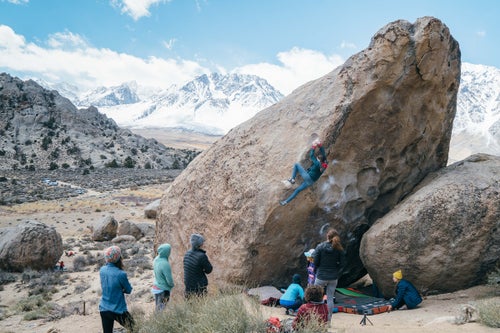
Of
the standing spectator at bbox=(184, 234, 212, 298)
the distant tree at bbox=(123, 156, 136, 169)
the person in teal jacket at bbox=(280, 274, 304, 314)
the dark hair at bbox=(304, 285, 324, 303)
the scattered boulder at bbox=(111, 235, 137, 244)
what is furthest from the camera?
the distant tree at bbox=(123, 156, 136, 169)

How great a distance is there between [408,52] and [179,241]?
708cm

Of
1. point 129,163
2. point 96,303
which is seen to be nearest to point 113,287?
point 96,303

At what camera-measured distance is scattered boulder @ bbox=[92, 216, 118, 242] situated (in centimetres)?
2175

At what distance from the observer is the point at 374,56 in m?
9.65

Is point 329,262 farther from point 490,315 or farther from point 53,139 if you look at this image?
point 53,139

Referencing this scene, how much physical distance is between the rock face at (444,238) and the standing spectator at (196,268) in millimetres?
4168

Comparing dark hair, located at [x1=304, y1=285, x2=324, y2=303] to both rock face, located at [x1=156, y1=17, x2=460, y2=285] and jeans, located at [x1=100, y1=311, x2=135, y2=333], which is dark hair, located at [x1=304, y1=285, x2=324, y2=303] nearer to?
jeans, located at [x1=100, y1=311, x2=135, y2=333]

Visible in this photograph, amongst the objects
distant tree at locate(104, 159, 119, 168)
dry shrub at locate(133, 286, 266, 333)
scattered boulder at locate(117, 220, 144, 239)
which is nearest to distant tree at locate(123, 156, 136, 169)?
distant tree at locate(104, 159, 119, 168)

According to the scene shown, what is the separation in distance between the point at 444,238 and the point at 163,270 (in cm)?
584

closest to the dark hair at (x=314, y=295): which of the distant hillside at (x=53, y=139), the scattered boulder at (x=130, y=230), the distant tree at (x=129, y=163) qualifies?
the scattered boulder at (x=130, y=230)

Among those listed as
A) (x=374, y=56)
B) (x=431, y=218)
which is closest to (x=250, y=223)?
(x=431, y=218)

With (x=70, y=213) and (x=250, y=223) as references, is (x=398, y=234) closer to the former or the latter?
(x=250, y=223)

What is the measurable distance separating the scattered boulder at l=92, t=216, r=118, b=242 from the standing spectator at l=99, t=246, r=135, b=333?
53.2ft

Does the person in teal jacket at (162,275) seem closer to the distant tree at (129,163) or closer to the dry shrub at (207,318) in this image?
the dry shrub at (207,318)
